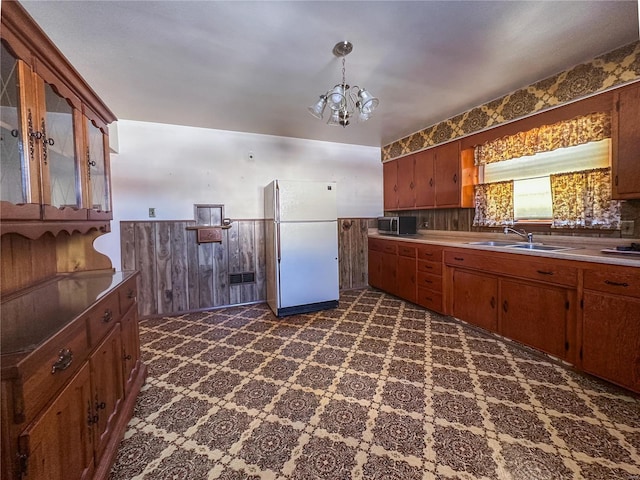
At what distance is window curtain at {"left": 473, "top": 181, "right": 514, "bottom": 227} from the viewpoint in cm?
297

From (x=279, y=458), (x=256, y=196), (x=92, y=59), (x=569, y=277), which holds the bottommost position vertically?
(x=279, y=458)

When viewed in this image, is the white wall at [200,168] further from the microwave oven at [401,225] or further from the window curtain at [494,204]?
the window curtain at [494,204]

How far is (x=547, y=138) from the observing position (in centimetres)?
253

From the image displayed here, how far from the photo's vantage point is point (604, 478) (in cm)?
120

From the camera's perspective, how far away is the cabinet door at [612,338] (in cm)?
168

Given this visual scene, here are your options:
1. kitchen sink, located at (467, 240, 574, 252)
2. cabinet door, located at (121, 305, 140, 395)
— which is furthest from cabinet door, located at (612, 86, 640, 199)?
cabinet door, located at (121, 305, 140, 395)

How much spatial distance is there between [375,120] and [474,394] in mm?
2997

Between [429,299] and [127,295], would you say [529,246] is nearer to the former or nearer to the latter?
[429,299]

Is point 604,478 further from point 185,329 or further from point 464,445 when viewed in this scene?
point 185,329

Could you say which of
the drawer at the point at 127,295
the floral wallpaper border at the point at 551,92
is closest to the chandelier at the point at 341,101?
the floral wallpaper border at the point at 551,92

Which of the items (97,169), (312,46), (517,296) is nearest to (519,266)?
(517,296)

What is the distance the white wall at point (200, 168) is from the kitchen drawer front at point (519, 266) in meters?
2.12

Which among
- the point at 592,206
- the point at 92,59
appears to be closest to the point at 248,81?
the point at 92,59

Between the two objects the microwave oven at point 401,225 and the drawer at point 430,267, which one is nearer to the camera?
the drawer at point 430,267
